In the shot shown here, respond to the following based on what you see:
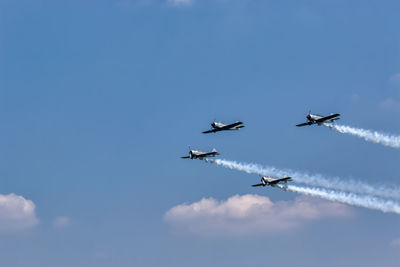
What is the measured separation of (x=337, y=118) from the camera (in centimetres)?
19988
